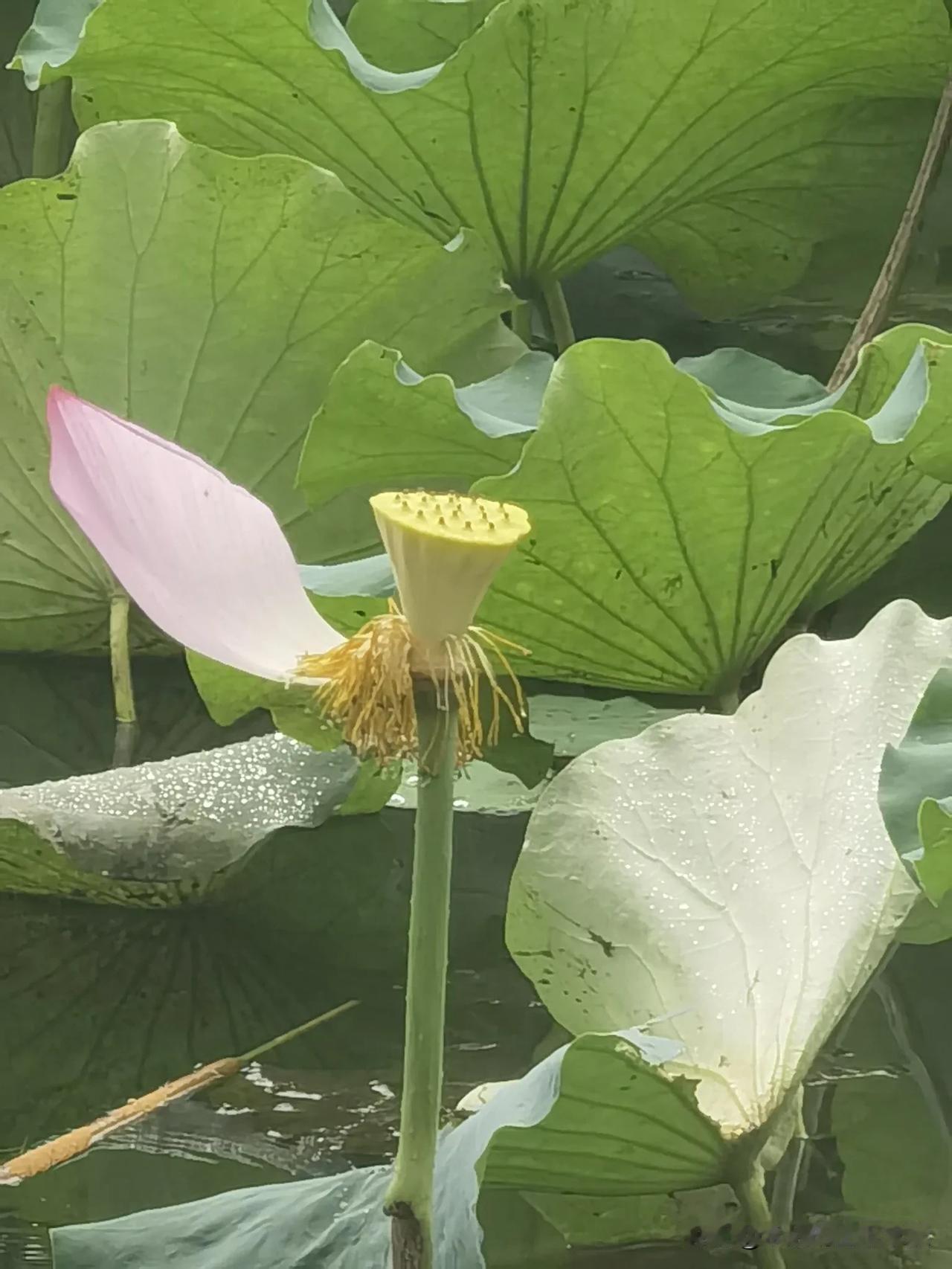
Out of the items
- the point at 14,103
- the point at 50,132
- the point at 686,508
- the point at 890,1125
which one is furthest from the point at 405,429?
the point at 14,103

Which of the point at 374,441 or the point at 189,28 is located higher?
the point at 189,28

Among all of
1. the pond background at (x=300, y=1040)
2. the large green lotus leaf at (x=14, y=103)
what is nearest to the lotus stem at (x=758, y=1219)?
the pond background at (x=300, y=1040)

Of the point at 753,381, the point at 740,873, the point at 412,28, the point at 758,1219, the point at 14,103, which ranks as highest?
the point at 14,103

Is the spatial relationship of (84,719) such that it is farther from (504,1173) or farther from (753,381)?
(504,1173)

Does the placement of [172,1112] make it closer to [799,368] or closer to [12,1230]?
[12,1230]

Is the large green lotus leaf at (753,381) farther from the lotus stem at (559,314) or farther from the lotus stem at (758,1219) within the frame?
the lotus stem at (758,1219)

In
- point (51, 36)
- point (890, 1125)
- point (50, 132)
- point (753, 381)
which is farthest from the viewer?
point (50, 132)

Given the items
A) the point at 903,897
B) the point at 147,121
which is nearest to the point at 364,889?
the point at 903,897
